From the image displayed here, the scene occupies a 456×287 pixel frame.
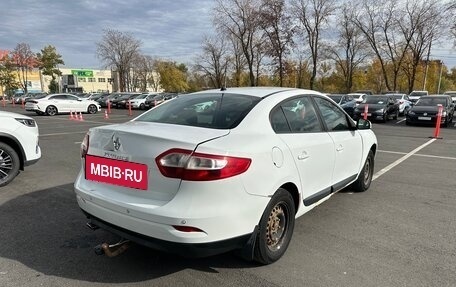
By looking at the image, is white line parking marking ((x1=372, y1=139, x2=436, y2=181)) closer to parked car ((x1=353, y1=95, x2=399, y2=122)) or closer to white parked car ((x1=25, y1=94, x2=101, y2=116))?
parked car ((x1=353, y1=95, x2=399, y2=122))

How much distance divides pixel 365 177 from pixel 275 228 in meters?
2.90

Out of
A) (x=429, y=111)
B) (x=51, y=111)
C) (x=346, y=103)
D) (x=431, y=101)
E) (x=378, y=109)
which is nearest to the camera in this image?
(x=429, y=111)

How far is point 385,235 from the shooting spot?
13.1 ft

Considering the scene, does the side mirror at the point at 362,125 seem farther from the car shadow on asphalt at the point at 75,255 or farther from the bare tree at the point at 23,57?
the bare tree at the point at 23,57

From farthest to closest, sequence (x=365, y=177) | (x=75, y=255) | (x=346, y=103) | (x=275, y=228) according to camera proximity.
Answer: (x=346, y=103) < (x=365, y=177) < (x=75, y=255) < (x=275, y=228)

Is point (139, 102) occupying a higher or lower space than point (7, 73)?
lower

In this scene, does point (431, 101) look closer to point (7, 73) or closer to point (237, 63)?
point (237, 63)

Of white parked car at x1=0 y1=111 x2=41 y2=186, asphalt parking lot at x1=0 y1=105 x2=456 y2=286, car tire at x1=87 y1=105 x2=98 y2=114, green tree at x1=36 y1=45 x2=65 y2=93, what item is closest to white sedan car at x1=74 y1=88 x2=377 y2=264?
asphalt parking lot at x1=0 y1=105 x2=456 y2=286

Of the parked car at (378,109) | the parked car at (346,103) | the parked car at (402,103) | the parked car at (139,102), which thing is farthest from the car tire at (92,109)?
the parked car at (402,103)

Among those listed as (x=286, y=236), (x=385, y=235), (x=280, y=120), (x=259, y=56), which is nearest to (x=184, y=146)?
(x=280, y=120)

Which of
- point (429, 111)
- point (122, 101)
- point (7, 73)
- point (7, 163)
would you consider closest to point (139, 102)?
point (122, 101)

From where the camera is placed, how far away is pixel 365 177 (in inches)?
222

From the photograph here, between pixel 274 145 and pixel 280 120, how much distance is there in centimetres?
45

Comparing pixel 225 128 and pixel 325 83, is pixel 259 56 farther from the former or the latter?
pixel 225 128
